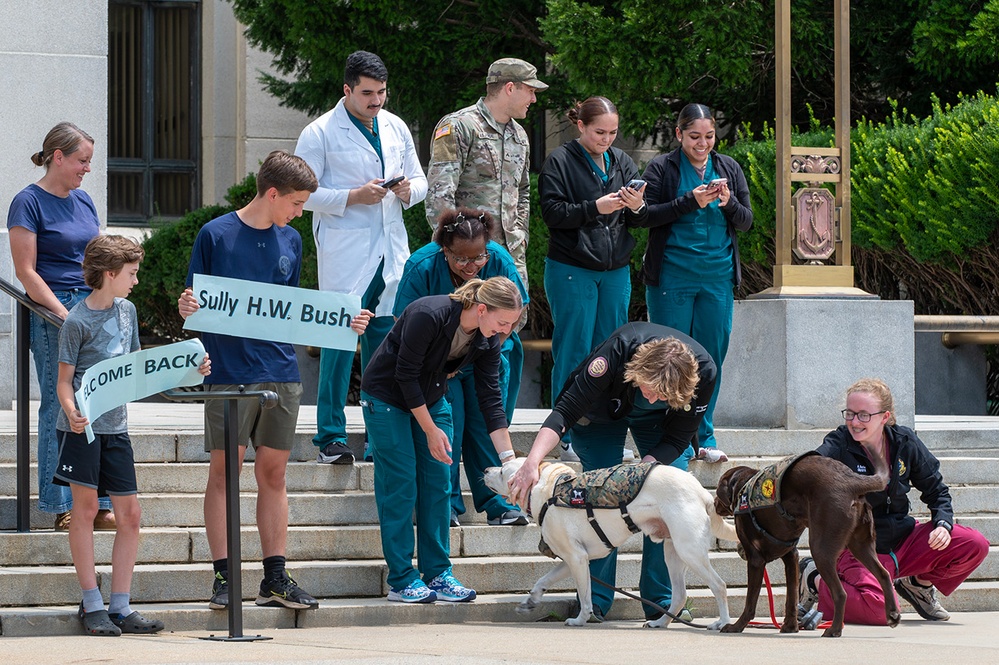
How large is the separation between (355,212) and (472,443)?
4.60ft

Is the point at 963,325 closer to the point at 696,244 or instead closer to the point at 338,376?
the point at 696,244

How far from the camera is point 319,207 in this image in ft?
26.9

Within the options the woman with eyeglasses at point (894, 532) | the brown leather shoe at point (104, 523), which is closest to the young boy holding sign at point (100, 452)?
the brown leather shoe at point (104, 523)

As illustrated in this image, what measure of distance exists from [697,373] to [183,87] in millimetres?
14807

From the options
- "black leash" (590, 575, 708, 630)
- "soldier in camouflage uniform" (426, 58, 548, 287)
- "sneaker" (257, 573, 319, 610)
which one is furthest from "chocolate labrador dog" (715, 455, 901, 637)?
"soldier in camouflage uniform" (426, 58, 548, 287)

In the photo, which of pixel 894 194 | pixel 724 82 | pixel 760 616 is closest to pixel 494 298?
pixel 760 616

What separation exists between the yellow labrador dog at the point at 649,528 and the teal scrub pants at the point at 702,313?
1.69 m

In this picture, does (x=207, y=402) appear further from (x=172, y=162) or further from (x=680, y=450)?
(x=172, y=162)

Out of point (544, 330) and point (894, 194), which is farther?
point (544, 330)

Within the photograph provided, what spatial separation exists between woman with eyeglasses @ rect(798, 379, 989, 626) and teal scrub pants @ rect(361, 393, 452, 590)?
1.78m

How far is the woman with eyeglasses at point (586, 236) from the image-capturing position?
834cm

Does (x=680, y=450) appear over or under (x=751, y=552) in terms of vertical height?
over

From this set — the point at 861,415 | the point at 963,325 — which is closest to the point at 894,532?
the point at 861,415

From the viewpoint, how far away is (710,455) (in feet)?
28.1
